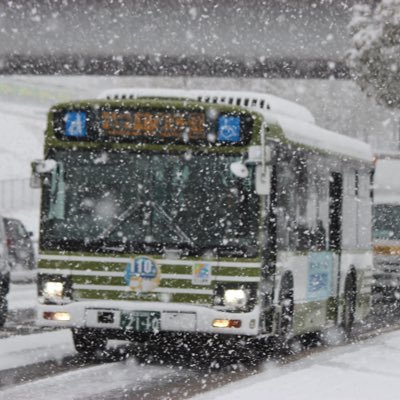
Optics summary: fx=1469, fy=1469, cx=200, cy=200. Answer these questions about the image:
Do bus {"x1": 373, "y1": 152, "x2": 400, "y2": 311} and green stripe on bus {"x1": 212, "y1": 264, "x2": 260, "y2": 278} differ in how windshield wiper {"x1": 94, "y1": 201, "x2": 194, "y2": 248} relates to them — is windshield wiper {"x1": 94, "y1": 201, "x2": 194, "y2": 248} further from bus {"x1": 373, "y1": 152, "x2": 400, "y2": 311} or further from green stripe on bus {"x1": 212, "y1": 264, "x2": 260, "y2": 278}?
bus {"x1": 373, "y1": 152, "x2": 400, "y2": 311}

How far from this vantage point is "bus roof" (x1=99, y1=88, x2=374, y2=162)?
616 inches

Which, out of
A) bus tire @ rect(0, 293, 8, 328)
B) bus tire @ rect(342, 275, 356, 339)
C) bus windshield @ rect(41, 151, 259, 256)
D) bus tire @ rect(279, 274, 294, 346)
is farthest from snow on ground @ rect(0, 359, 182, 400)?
bus tire @ rect(342, 275, 356, 339)

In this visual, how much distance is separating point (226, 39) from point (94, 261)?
853 inches

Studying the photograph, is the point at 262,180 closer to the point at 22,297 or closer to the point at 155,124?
the point at 155,124

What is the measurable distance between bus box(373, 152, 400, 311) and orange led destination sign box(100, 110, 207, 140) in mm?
13444

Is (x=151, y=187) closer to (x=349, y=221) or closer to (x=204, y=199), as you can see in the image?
(x=204, y=199)

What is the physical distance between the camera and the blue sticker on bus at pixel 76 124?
14.7 metres

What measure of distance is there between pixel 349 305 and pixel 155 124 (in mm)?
5622

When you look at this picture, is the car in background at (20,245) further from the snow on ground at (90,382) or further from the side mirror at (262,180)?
the side mirror at (262,180)

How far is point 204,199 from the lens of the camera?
14.4 meters

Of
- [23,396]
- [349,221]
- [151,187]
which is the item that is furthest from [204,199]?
[349,221]

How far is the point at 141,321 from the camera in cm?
1428

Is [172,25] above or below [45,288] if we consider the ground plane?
above

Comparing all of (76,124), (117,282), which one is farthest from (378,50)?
(117,282)
